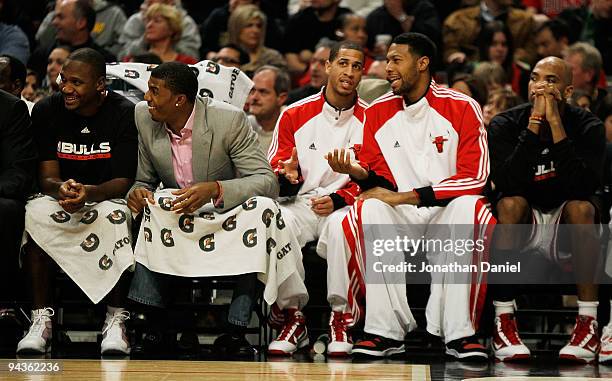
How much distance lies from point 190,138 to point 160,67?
1.46 ft

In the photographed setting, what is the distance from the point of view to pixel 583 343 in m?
6.16

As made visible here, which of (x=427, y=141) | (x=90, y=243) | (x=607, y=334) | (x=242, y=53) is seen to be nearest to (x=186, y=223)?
(x=90, y=243)

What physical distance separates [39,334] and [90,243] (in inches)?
22.9

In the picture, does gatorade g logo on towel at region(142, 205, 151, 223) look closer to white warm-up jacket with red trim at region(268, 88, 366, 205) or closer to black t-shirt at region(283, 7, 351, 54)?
white warm-up jacket with red trim at region(268, 88, 366, 205)

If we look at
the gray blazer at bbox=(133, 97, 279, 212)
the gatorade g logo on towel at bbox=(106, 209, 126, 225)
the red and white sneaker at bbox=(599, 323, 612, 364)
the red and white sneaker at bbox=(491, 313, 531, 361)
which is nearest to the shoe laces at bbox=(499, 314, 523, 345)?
the red and white sneaker at bbox=(491, 313, 531, 361)

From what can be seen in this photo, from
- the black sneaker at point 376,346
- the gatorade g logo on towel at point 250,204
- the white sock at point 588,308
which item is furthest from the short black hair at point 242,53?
the white sock at point 588,308

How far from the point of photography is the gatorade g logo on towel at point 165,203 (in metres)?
6.21

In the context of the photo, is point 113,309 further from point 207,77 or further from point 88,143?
point 207,77

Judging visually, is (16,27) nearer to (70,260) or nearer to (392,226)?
(70,260)

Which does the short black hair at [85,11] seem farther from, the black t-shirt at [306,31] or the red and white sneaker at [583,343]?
the red and white sneaker at [583,343]

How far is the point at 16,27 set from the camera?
9.82 metres

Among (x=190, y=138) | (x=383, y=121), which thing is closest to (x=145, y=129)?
(x=190, y=138)

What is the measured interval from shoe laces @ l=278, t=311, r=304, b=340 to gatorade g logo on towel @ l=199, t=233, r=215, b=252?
0.63 m

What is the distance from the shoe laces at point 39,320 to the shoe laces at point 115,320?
33cm
